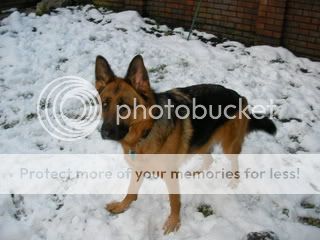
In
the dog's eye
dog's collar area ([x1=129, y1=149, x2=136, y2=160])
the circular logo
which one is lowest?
the circular logo

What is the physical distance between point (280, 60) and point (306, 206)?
3429mm

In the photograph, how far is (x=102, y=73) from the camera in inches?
127

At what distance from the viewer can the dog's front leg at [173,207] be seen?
332cm

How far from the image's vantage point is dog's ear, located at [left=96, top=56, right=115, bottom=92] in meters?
3.17

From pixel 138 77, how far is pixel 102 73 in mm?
376

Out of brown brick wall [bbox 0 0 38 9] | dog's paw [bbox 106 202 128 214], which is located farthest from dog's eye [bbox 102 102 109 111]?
brown brick wall [bbox 0 0 38 9]

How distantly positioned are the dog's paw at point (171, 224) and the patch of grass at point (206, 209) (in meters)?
0.31

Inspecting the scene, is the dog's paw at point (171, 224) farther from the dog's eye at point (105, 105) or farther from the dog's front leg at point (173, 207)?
the dog's eye at point (105, 105)

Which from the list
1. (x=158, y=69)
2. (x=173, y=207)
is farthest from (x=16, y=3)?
(x=173, y=207)

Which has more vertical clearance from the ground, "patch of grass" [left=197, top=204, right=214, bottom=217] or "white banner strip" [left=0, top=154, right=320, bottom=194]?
"white banner strip" [left=0, top=154, right=320, bottom=194]

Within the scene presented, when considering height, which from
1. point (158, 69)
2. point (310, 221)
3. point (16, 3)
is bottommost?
point (310, 221)

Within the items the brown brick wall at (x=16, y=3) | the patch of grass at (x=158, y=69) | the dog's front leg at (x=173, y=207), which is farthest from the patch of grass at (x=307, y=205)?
the brown brick wall at (x=16, y=3)

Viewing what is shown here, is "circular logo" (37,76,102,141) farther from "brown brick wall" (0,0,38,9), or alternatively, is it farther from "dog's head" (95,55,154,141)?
"brown brick wall" (0,0,38,9)

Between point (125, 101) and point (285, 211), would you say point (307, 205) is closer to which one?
point (285, 211)
